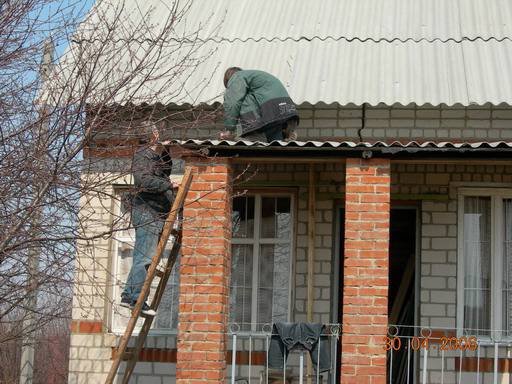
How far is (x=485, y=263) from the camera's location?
1160cm

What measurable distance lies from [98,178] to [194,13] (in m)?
5.79

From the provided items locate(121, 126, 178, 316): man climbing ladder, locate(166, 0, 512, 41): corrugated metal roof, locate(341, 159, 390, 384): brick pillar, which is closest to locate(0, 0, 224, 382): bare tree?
locate(121, 126, 178, 316): man climbing ladder

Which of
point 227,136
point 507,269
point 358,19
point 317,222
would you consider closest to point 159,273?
point 227,136

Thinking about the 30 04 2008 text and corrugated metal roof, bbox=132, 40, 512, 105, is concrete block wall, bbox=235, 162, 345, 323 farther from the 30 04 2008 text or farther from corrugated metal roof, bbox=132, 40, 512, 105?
the 30 04 2008 text

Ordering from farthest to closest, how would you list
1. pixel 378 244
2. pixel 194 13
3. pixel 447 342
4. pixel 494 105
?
pixel 194 13
pixel 494 105
pixel 447 342
pixel 378 244

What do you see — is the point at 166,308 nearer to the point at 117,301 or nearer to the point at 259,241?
the point at 117,301

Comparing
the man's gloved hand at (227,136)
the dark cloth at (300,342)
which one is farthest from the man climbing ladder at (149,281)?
the dark cloth at (300,342)

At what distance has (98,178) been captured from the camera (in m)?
7.87

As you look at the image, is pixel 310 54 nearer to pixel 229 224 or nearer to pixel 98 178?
pixel 229 224

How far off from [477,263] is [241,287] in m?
2.64

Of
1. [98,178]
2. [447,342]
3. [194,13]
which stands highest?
[194,13]

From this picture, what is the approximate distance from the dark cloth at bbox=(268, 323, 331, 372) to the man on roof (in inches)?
79.6

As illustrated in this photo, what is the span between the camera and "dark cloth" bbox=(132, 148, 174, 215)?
8.50 m

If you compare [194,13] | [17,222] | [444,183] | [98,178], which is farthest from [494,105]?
[17,222]
